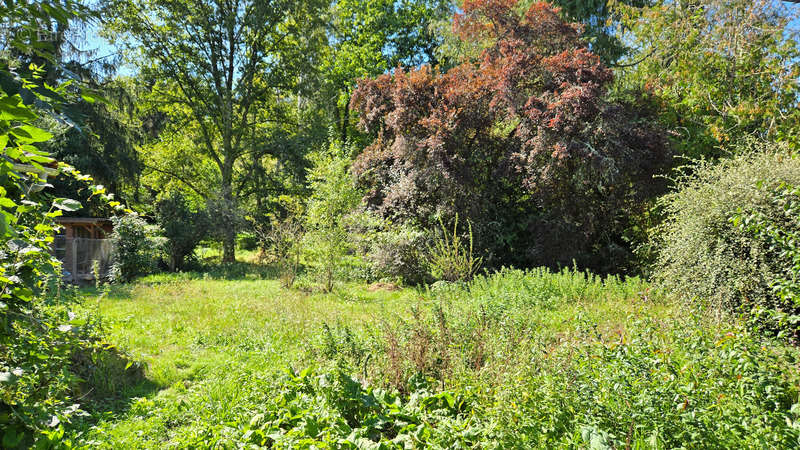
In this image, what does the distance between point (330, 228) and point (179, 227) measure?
6.73 metres

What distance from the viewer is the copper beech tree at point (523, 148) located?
9711mm

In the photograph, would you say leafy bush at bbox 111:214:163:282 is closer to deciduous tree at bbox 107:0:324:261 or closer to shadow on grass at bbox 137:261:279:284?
shadow on grass at bbox 137:261:279:284

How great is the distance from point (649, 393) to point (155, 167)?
2088 centimetres

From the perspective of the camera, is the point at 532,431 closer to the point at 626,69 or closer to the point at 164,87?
the point at 626,69

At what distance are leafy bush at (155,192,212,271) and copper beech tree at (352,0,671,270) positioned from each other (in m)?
6.63

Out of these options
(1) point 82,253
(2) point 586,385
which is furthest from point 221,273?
(2) point 586,385

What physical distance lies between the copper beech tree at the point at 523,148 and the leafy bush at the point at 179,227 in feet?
21.7

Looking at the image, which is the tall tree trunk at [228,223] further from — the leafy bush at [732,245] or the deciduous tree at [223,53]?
the leafy bush at [732,245]

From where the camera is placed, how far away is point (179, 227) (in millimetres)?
14812

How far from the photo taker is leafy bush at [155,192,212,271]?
14.7 metres

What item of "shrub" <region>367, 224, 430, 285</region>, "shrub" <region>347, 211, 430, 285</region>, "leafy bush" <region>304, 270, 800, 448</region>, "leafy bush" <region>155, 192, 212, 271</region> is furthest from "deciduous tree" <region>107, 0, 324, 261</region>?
"leafy bush" <region>304, 270, 800, 448</region>

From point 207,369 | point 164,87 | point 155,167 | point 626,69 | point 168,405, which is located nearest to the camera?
point 168,405

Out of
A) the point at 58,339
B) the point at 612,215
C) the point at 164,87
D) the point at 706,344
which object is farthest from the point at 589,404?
the point at 164,87

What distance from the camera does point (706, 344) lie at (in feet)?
11.5
